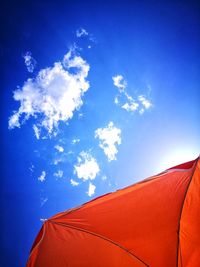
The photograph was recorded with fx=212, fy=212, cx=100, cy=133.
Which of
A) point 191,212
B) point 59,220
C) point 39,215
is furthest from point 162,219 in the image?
point 39,215

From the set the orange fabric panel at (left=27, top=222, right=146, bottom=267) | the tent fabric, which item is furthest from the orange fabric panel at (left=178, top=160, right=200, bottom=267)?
the orange fabric panel at (left=27, top=222, right=146, bottom=267)

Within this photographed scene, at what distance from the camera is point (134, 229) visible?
376cm

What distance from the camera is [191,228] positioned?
135 inches

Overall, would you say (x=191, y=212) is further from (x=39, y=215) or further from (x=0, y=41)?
(x=39, y=215)

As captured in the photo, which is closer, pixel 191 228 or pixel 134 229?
pixel 191 228

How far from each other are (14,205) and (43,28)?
35.0 feet

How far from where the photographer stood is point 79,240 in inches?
150

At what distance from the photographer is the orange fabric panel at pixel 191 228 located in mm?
3352

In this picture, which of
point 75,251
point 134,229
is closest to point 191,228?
point 134,229

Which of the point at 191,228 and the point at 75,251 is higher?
the point at 75,251

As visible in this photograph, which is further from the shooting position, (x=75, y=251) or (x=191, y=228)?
(x=75, y=251)

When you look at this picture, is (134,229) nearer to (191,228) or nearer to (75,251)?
(191,228)

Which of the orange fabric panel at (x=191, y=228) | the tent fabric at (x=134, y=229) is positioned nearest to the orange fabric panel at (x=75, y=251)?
the tent fabric at (x=134, y=229)

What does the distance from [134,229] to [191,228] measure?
943 millimetres
